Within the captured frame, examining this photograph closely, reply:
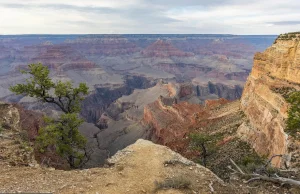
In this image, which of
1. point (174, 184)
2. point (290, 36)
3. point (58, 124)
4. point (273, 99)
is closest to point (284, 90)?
point (273, 99)

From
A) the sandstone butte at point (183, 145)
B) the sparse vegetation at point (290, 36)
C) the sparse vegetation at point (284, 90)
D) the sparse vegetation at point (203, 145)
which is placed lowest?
the sparse vegetation at point (203, 145)

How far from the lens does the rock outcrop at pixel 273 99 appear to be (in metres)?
29.8

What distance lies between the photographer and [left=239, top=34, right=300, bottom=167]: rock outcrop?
29.8 m

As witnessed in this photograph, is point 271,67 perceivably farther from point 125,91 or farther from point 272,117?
point 125,91

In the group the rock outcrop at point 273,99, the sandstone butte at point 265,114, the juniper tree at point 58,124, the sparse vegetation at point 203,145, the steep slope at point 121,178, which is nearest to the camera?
the steep slope at point 121,178

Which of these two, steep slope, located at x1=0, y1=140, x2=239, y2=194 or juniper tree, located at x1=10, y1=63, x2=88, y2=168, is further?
juniper tree, located at x1=10, y1=63, x2=88, y2=168

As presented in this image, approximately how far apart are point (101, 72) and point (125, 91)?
109 feet

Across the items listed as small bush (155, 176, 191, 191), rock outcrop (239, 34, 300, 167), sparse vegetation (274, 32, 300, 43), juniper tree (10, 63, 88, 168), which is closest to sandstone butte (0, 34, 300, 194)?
rock outcrop (239, 34, 300, 167)

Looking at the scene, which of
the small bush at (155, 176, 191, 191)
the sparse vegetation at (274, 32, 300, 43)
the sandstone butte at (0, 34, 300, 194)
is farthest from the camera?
the sparse vegetation at (274, 32, 300, 43)

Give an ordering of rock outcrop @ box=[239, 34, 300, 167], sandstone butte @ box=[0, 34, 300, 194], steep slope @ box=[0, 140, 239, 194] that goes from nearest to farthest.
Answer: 1. steep slope @ box=[0, 140, 239, 194]
2. sandstone butte @ box=[0, 34, 300, 194]
3. rock outcrop @ box=[239, 34, 300, 167]

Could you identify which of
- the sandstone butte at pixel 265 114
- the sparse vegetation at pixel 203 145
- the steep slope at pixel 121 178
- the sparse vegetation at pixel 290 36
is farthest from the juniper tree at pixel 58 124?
the sparse vegetation at pixel 290 36

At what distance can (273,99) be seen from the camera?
114 ft

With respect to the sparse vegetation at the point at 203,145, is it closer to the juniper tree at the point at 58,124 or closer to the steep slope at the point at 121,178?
the juniper tree at the point at 58,124

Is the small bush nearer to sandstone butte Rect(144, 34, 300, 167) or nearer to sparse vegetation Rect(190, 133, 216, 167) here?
sandstone butte Rect(144, 34, 300, 167)
